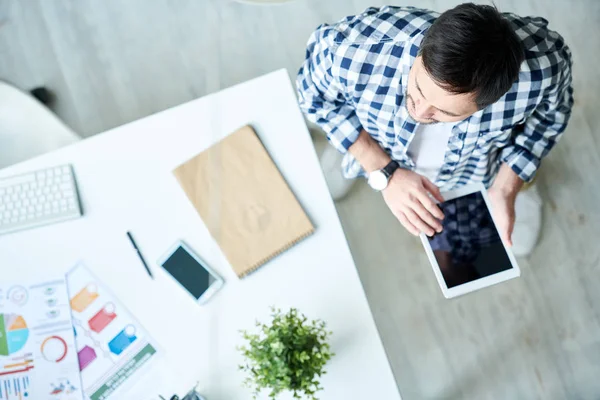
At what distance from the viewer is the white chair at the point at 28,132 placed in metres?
1.34

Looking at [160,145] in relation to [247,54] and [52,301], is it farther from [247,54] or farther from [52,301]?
[247,54]

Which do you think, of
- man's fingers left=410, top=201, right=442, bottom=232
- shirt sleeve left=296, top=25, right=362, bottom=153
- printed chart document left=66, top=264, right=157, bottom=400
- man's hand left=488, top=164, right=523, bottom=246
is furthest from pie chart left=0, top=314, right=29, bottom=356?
man's hand left=488, top=164, right=523, bottom=246

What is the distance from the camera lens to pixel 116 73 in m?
1.83

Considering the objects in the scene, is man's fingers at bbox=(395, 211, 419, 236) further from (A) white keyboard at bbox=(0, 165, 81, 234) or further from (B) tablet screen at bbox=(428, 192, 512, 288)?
(A) white keyboard at bbox=(0, 165, 81, 234)

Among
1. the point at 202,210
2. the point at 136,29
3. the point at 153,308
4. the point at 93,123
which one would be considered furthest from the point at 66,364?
the point at 136,29

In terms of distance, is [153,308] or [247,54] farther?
[247,54]

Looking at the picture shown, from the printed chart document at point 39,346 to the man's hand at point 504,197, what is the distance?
937mm

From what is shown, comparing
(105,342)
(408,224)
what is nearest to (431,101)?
(408,224)

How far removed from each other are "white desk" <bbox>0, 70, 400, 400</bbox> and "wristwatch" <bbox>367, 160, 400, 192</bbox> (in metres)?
0.16

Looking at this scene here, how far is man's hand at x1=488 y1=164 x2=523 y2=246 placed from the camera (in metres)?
1.22

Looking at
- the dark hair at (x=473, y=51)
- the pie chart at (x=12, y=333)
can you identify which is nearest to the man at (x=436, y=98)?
the dark hair at (x=473, y=51)

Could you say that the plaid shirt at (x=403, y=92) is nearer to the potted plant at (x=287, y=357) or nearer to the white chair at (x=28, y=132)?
the potted plant at (x=287, y=357)

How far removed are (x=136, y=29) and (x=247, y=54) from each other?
394 mm

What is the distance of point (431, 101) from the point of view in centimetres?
91
